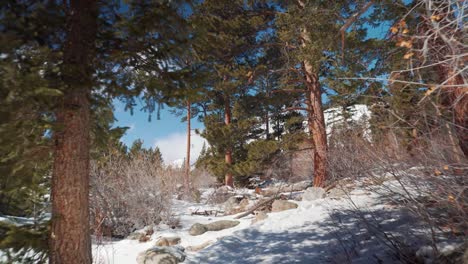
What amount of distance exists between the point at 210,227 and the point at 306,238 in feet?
8.77

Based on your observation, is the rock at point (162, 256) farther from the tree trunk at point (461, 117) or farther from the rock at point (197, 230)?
the tree trunk at point (461, 117)

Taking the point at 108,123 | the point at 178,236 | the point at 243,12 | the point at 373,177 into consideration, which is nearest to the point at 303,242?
the point at 373,177

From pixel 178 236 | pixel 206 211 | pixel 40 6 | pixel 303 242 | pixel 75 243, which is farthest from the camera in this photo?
pixel 206 211

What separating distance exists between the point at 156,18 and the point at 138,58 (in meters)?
0.49

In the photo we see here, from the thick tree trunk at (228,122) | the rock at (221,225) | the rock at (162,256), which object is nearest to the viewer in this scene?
the rock at (162,256)

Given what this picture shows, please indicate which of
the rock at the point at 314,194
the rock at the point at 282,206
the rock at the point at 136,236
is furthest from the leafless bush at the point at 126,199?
the rock at the point at 314,194

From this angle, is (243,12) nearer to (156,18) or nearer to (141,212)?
(141,212)

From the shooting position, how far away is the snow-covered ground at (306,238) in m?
4.22

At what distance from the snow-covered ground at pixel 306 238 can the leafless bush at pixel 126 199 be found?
69cm

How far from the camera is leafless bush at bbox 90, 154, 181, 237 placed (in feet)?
26.5

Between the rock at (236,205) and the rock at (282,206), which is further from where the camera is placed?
the rock at (236,205)

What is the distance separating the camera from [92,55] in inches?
109

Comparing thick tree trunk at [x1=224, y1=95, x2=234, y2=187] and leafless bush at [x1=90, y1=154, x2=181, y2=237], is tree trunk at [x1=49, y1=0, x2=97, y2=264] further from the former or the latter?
thick tree trunk at [x1=224, y1=95, x2=234, y2=187]

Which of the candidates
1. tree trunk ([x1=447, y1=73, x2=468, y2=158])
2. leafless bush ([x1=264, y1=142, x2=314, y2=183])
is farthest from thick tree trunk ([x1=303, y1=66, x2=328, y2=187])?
Result: tree trunk ([x1=447, y1=73, x2=468, y2=158])
